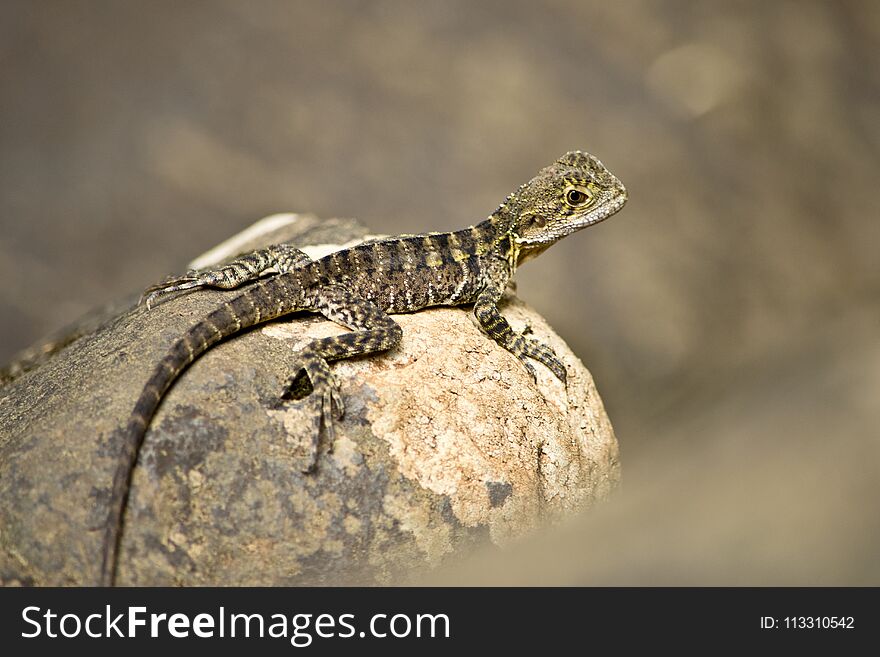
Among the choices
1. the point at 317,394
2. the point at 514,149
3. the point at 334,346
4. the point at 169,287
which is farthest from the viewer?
the point at 514,149

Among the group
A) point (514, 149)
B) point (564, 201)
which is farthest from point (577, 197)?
point (514, 149)

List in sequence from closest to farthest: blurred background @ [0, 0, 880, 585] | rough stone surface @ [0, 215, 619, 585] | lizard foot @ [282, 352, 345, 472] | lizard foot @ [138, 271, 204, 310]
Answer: rough stone surface @ [0, 215, 619, 585]
lizard foot @ [282, 352, 345, 472]
lizard foot @ [138, 271, 204, 310]
blurred background @ [0, 0, 880, 585]

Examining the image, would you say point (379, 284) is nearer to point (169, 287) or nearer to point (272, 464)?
point (169, 287)

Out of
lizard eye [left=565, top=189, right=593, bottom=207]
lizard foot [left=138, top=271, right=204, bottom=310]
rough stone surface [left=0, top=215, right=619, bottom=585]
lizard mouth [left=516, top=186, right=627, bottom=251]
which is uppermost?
lizard eye [left=565, top=189, right=593, bottom=207]

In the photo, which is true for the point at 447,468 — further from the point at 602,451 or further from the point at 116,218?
the point at 116,218

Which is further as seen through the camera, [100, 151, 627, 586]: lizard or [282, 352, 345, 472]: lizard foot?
[100, 151, 627, 586]: lizard

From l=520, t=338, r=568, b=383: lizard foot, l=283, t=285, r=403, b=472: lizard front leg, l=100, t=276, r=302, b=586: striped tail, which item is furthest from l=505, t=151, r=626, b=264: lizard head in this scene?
l=100, t=276, r=302, b=586: striped tail

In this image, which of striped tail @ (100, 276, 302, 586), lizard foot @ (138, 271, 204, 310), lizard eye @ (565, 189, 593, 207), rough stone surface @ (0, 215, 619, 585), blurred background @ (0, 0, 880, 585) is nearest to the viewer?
striped tail @ (100, 276, 302, 586)

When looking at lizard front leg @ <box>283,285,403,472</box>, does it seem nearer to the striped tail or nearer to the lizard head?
the striped tail
